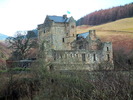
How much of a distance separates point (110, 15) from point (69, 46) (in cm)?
→ 8473

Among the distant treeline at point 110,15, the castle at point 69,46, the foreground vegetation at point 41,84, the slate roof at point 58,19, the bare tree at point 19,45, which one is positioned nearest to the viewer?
the foreground vegetation at point 41,84

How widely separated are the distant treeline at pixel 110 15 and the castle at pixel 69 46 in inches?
2698

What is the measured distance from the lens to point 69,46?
142 feet

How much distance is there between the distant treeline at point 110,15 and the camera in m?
107

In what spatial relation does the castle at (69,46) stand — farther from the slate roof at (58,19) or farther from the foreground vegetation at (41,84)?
the foreground vegetation at (41,84)

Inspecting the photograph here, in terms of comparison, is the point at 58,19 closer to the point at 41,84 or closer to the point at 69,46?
the point at 69,46

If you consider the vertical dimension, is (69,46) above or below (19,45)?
below

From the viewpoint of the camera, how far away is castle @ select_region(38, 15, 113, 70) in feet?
119

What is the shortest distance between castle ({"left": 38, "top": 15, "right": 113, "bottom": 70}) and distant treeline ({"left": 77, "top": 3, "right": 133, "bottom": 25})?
6853 cm

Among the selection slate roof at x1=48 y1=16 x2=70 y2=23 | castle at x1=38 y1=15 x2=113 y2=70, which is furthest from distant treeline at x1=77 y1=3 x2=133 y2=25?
castle at x1=38 y1=15 x2=113 y2=70

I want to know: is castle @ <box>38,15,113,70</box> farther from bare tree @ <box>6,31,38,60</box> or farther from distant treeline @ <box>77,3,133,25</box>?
distant treeline @ <box>77,3,133,25</box>

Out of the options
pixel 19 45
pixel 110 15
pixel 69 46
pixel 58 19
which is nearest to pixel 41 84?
pixel 69 46

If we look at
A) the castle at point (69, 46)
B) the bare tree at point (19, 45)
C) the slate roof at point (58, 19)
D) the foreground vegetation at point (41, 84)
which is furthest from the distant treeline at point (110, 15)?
the foreground vegetation at point (41, 84)

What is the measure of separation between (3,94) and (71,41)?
835 inches
